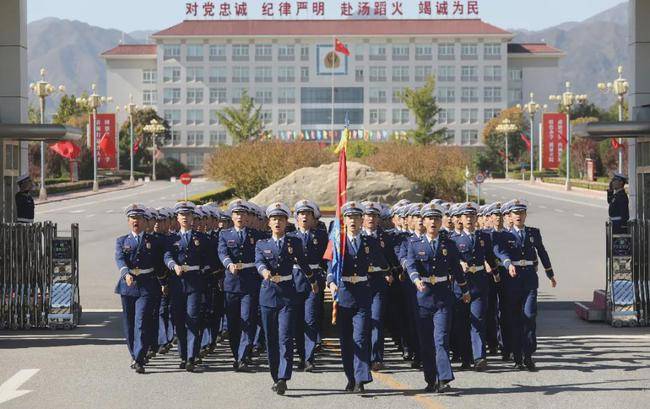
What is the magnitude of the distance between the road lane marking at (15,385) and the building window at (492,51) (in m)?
123

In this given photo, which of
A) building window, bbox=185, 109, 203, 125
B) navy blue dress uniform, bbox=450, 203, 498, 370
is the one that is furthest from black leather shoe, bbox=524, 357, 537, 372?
building window, bbox=185, 109, 203, 125

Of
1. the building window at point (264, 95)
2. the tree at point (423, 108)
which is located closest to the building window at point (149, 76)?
the building window at point (264, 95)

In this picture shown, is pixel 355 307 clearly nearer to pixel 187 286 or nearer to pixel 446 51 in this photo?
pixel 187 286

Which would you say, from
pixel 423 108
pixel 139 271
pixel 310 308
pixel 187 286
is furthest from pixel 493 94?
pixel 139 271

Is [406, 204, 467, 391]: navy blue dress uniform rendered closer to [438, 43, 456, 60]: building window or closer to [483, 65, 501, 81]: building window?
[438, 43, 456, 60]: building window

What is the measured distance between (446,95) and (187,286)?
121 meters

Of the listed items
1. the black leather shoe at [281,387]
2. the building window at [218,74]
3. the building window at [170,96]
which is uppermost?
the building window at [218,74]

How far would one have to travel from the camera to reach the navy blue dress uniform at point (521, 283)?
41.1 ft

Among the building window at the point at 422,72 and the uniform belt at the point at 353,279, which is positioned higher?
the building window at the point at 422,72

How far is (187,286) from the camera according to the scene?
42.6 ft

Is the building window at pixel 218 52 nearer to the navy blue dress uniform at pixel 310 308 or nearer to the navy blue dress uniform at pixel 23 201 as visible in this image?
the navy blue dress uniform at pixel 23 201

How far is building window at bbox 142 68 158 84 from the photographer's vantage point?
138m

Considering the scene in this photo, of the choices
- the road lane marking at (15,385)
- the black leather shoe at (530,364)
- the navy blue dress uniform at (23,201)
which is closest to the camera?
the road lane marking at (15,385)

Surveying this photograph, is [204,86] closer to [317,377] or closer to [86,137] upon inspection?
[86,137]
